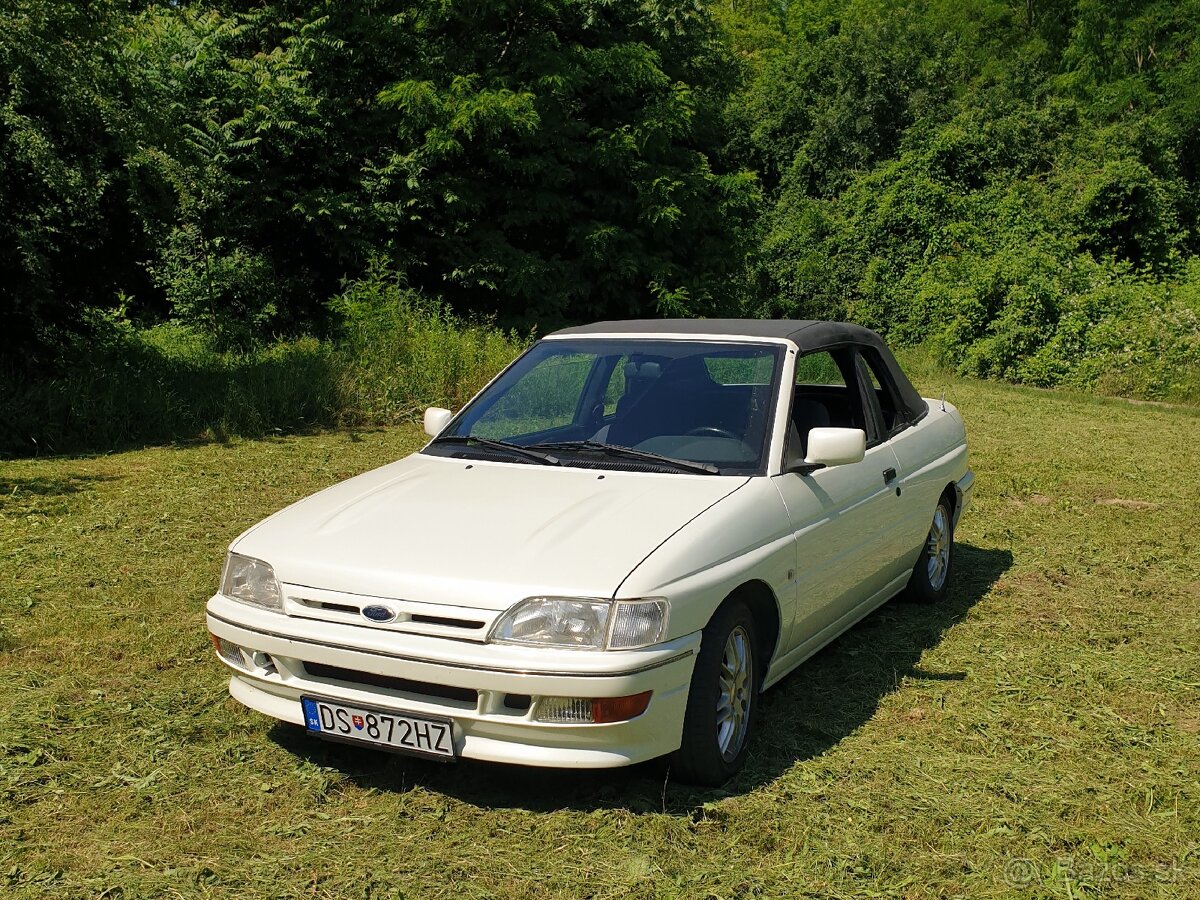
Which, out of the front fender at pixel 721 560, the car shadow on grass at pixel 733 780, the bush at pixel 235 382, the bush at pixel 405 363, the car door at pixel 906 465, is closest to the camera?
the front fender at pixel 721 560

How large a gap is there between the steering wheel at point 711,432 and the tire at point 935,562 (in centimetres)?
203

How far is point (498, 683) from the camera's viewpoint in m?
3.59

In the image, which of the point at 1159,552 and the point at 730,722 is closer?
the point at 730,722

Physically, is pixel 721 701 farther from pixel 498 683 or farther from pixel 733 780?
pixel 498 683

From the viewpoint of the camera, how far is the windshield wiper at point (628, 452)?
15.3 ft

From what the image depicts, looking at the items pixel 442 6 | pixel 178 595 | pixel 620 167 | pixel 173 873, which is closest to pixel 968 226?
pixel 620 167

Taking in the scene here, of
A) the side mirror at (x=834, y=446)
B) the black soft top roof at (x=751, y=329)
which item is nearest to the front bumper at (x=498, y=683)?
the side mirror at (x=834, y=446)

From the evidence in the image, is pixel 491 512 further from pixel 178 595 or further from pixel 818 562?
pixel 178 595

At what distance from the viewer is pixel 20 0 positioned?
11398 mm

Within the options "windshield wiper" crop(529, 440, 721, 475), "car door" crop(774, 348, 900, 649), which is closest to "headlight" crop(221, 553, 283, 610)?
"windshield wiper" crop(529, 440, 721, 475)

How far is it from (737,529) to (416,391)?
10884mm

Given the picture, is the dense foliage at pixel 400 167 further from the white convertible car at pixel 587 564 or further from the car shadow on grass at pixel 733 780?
the car shadow on grass at pixel 733 780

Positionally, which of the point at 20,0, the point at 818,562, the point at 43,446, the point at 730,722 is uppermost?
the point at 20,0

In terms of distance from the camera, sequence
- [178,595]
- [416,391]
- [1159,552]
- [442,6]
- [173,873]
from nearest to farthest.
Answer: [173,873], [178,595], [1159,552], [416,391], [442,6]
